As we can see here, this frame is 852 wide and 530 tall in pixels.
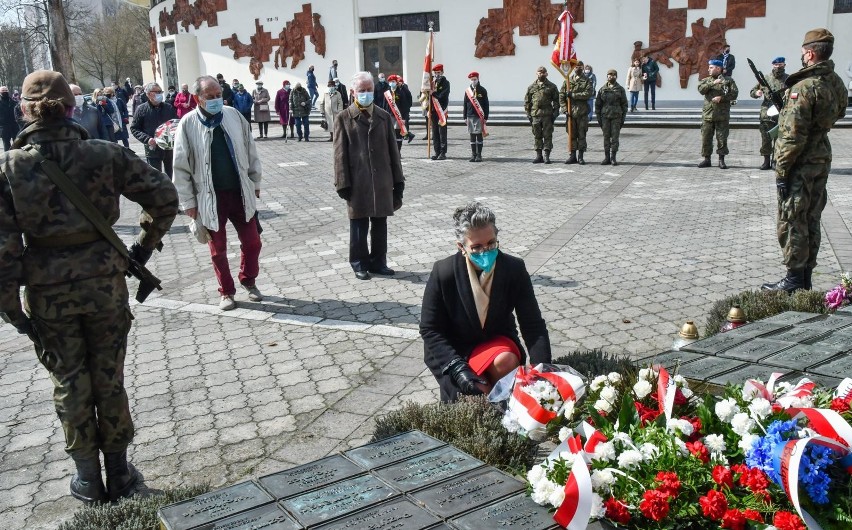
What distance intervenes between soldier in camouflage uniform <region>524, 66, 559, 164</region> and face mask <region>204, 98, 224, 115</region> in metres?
10.6

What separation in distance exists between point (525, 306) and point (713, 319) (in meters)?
2.35

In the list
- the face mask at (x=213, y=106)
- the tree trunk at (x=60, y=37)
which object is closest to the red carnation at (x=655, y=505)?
the face mask at (x=213, y=106)

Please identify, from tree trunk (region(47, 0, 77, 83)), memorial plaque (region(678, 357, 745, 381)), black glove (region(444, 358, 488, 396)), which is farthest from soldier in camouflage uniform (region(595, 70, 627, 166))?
tree trunk (region(47, 0, 77, 83))

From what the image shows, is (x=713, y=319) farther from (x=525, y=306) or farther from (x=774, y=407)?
(x=774, y=407)

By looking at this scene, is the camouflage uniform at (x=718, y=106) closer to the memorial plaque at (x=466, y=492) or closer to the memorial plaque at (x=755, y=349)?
the memorial plaque at (x=755, y=349)

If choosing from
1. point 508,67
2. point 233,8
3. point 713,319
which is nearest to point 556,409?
point 713,319

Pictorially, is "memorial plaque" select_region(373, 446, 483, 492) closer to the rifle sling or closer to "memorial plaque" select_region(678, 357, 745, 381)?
"memorial plaque" select_region(678, 357, 745, 381)

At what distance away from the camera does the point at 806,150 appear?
6668 millimetres

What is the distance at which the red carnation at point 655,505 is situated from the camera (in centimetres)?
253

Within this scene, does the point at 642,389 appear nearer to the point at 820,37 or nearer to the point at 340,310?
the point at 340,310

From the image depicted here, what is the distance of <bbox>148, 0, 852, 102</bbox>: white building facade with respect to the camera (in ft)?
79.3

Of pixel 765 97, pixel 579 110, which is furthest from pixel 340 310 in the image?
pixel 579 110

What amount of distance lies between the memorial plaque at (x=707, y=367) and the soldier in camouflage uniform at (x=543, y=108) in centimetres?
1269

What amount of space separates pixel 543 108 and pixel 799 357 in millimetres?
12781
